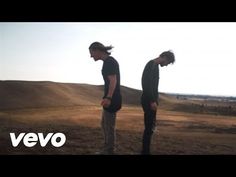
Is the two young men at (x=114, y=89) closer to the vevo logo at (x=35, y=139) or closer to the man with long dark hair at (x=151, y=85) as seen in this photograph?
the man with long dark hair at (x=151, y=85)

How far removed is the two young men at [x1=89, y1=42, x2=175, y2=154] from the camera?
446 cm

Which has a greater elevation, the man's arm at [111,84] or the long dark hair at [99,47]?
the long dark hair at [99,47]

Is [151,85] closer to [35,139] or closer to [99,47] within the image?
[99,47]

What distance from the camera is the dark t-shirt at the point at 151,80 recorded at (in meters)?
4.72

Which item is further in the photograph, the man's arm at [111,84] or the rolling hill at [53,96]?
the rolling hill at [53,96]

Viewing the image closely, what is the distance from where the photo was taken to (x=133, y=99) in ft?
66.0

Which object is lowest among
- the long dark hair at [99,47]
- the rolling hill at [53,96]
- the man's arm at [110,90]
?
the rolling hill at [53,96]

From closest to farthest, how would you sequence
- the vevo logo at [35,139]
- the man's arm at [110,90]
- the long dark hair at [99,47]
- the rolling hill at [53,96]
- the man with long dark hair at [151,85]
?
1. the man's arm at [110,90]
2. the long dark hair at [99,47]
3. the man with long dark hair at [151,85]
4. the vevo logo at [35,139]
5. the rolling hill at [53,96]

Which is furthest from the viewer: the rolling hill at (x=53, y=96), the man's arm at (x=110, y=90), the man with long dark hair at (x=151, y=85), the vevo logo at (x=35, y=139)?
the rolling hill at (x=53, y=96)

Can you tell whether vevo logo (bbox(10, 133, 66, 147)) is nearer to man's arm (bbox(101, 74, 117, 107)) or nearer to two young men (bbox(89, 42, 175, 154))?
two young men (bbox(89, 42, 175, 154))

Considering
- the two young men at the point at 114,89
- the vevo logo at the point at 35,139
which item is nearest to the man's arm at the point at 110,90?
the two young men at the point at 114,89
